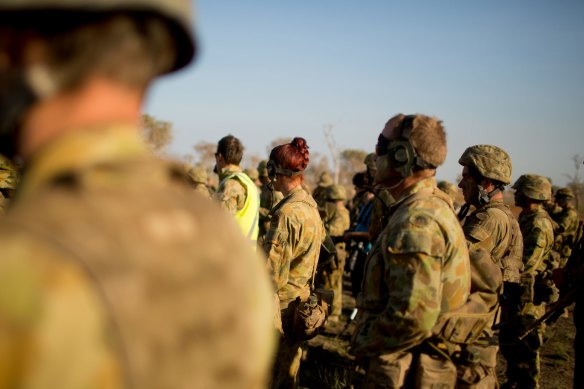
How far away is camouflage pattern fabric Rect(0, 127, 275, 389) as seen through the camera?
38.0 inches

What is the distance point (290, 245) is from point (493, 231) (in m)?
2.29

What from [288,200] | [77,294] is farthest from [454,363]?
[77,294]

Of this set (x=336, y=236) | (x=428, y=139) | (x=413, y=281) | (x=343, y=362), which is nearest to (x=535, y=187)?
(x=336, y=236)

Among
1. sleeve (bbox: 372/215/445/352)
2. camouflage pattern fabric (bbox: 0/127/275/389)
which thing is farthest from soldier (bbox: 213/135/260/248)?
camouflage pattern fabric (bbox: 0/127/275/389)

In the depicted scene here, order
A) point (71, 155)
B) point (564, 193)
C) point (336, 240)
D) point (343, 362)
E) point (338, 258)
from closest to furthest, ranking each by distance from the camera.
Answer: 1. point (71, 155)
2. point (343, 362)
3. point (336, 240)
4. point (338, 258)
5. point (564, 193)

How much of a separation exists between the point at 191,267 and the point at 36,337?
350 millimetres

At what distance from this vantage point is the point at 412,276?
10.1 feet

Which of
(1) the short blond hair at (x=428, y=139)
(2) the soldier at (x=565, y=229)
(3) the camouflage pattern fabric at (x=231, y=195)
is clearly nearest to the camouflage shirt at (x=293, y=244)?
(3) the camouflage pattern fabric at (x=231, y=195)

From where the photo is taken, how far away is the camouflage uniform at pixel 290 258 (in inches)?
199

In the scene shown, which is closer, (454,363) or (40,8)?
(40,8)

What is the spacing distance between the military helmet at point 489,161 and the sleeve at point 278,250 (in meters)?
2.41

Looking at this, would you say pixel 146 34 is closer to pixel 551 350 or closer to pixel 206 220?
pixel 206 220

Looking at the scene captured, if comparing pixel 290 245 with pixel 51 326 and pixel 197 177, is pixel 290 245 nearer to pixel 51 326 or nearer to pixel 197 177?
pixel 51 326

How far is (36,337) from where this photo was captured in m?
0.96
